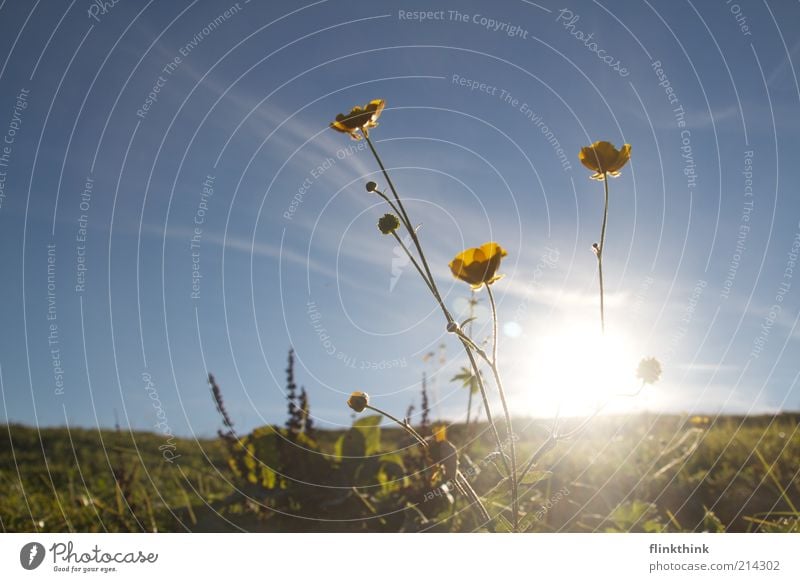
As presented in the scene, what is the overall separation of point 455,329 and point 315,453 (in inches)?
69.5

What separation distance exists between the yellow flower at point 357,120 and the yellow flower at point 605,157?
0.80m

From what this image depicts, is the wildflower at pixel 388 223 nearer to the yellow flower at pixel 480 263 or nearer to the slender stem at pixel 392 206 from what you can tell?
the slender stem at pixel 392 206

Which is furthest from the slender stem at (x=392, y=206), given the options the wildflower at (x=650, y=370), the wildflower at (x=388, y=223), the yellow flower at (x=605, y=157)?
the wildflower at (x=650, y=370)

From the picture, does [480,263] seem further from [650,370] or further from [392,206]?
[650,370]

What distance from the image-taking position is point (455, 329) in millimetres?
1558

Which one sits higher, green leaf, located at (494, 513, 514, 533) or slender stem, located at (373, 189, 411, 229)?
slender stem, located at (373, 189, 411, 229)

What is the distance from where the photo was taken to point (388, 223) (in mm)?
1874

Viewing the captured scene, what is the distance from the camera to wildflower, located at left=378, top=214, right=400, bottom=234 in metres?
1.85
